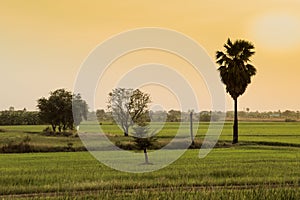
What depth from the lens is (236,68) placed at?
2504 inches

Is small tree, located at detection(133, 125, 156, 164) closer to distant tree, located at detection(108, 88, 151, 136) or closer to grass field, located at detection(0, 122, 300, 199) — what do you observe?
grass field, located at detection(0, 122, 300, 199)

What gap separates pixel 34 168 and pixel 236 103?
123ft

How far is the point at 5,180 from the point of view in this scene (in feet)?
83.0

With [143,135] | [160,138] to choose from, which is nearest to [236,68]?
[160,138]

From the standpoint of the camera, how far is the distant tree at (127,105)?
231 feet

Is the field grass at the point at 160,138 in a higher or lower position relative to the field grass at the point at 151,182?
higher

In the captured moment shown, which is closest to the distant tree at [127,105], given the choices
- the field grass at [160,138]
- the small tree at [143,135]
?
the field grass at [160,138]

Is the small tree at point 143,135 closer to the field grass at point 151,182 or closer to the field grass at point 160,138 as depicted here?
the field grass at point 151,182

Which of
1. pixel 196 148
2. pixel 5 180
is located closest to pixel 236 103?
pixel 196 148

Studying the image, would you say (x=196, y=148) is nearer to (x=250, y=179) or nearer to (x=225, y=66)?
(x=225, y=66)

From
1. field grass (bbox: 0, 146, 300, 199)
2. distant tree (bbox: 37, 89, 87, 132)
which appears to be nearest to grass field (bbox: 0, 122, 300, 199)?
field grass (bbox: 0, 146, 300, 199)

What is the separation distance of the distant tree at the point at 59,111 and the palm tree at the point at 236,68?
108 ft

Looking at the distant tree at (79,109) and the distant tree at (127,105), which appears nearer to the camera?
the distant tree at (127,105)

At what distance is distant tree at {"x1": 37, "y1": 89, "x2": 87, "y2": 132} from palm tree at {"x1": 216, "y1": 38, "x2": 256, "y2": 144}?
108 ft
